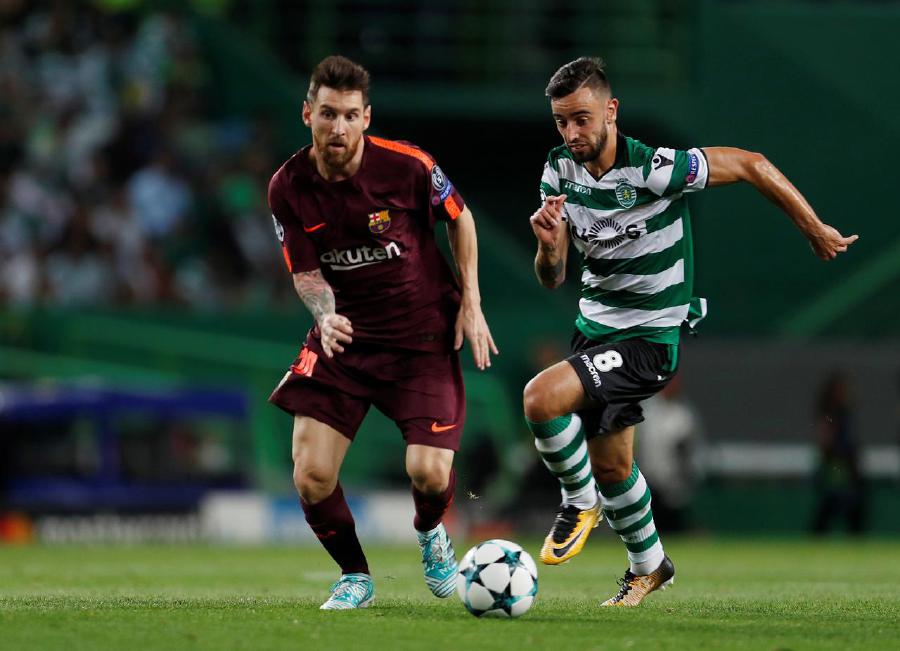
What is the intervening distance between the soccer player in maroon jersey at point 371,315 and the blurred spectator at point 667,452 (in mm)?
9545

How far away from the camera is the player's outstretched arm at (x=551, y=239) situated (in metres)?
7.57

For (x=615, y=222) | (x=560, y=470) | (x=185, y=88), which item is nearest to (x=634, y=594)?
(x=560, y=470)

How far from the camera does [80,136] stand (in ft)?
61.9

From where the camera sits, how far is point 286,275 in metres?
18.6

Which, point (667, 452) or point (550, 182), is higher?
point (550, 182)

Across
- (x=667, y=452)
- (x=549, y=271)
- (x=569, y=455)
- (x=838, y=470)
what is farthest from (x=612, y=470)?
(x=838, y=470)

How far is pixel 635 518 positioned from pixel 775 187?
5.73 ft

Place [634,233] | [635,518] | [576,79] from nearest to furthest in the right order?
1. [576,79]
2. [634,233]
3. [635,518]

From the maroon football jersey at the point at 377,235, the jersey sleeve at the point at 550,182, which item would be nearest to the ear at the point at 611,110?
the jersey sleeve at the point at 550,182

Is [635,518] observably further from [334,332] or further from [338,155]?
[338,155]

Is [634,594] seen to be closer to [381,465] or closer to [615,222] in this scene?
[615,222]

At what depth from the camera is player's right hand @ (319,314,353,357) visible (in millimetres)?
7312

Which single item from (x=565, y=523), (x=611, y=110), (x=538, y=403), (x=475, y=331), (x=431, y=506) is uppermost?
(x=611, y=110)

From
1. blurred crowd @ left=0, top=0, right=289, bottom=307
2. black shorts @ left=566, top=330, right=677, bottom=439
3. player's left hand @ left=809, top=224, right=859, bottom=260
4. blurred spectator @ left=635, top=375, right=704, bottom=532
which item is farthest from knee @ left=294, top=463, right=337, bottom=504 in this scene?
blurred crowd @ left=0, top=0, right=289, bottom=307
